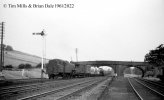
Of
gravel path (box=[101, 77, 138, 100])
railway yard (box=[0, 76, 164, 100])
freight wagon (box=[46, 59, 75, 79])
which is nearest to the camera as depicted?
railway yard (box=[0, 76, 164, 100])

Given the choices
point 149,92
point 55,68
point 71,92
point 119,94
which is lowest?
point 149,92

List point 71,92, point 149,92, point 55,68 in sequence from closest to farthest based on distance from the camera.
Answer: point 71,92, point 149,92, point 55,68

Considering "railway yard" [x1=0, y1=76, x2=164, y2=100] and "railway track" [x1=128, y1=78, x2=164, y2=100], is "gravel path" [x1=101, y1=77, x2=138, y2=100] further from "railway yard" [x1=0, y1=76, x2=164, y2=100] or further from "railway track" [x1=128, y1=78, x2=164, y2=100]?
"railway track" [x1=128, y1=78, x2=164, y2=100]

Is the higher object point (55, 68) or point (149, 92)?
point (55, 68)

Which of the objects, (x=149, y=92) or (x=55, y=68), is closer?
(x=149, y=92)

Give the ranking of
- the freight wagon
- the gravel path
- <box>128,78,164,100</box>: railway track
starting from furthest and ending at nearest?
the freight wagon → <box>128,78,164,100</box>: railway track → the gravel path

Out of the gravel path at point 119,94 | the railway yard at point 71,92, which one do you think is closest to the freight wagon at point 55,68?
the railway yard at point 71,92

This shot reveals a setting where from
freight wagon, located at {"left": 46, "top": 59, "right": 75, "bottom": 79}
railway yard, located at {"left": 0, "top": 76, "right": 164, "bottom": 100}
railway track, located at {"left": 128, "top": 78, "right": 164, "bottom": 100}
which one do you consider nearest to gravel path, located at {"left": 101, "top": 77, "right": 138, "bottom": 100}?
railway yard, located at {"left": 0, "top": 76, "right": 164, "bottom": 100}

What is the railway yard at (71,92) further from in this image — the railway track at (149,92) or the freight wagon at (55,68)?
the freight wagon at (55,68)

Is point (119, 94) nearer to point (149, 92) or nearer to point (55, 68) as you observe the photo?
point (149, 92)

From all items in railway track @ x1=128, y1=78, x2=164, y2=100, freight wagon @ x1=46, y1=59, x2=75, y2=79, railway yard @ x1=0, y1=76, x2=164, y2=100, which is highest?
freight wagon @ x1=46, y1=59, x2=75, y2=79

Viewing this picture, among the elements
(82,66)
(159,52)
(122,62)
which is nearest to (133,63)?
(122,62)

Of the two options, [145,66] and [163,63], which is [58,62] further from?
[145,66]

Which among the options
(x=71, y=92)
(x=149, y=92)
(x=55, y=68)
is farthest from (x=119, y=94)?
(x=55, y=68)
